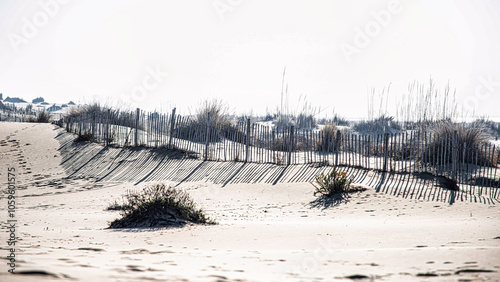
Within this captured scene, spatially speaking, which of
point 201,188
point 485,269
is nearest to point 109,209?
point 201,188

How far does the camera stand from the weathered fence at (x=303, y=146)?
12.8 metres

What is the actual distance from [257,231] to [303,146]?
10.4 meters

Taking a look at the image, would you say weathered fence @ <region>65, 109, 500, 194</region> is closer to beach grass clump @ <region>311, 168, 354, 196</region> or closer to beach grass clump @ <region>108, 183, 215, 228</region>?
beach grass clump @ <region>311, 168, 354, 196</region>

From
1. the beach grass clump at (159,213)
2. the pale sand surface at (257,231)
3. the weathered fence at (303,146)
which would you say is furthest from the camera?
the weathered fence at (303,146)

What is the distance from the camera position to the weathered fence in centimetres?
1280

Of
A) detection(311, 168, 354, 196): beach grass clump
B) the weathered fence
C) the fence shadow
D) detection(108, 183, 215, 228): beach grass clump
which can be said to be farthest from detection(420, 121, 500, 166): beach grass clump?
detection(108, 183, 215, 228): beach grass clump

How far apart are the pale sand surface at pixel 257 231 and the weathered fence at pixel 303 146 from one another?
42.7 inches

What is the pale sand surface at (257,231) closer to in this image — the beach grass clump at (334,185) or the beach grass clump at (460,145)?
the beach grass clump at (334,185)

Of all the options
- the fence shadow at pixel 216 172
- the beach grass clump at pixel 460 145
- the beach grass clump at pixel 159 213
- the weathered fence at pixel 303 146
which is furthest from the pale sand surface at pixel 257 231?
the beach grass clump at pixel 460 145

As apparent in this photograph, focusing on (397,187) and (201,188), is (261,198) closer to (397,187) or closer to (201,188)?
(201,188)

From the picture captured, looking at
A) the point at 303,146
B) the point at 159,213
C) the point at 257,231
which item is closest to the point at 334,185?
the point at 257,231

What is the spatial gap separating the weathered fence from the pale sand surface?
1085 millimetres

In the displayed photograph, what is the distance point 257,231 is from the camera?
6.42 m

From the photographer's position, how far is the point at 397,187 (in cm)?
1096
